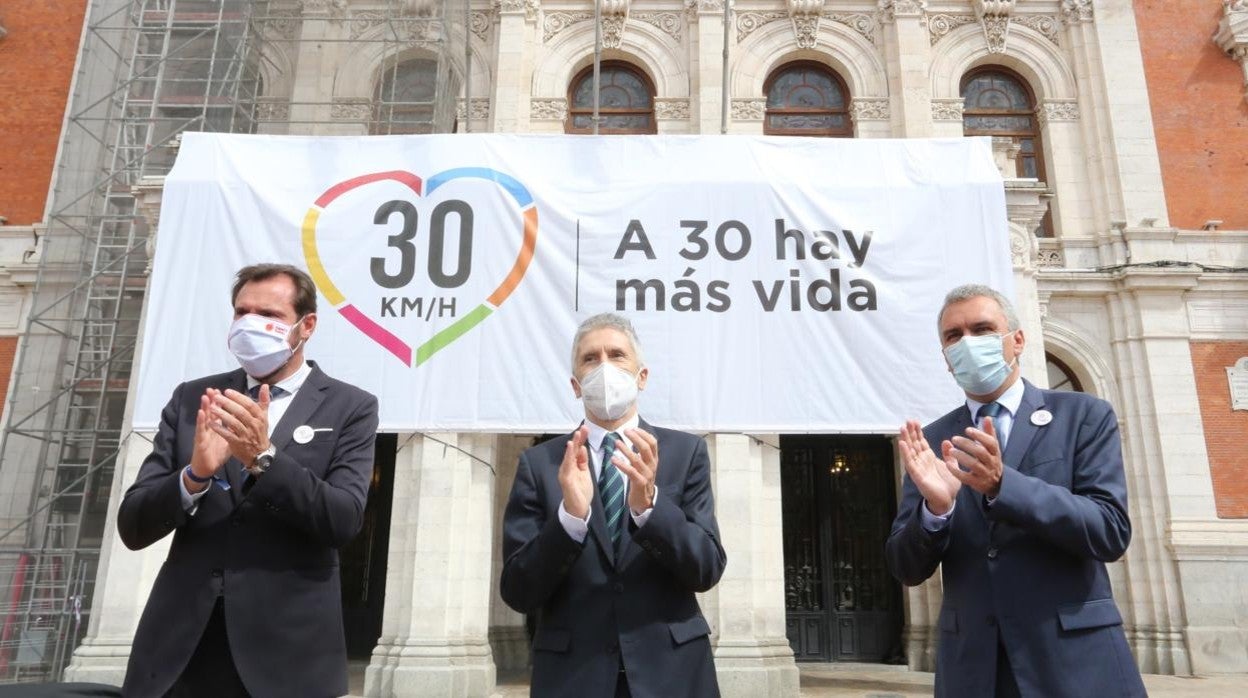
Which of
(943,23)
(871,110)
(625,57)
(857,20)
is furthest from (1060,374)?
(625,57)

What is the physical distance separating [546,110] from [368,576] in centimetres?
913

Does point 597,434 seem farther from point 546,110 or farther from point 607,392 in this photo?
point 546,110

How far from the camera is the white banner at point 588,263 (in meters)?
9.21

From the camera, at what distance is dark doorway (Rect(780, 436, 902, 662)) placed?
45.3ft

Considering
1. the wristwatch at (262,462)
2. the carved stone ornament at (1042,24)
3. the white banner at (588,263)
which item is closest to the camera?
the wristwatch at (262,462)

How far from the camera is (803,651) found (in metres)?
13.8

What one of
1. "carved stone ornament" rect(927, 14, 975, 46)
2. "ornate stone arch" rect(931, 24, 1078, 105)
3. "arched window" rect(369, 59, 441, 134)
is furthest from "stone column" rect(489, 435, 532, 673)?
"carved stone ornament" rect(927, 14, 975, 46)

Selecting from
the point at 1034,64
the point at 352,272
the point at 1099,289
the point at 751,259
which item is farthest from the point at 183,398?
the point at 1034,64

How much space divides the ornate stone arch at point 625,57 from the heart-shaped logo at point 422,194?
675 centimetres

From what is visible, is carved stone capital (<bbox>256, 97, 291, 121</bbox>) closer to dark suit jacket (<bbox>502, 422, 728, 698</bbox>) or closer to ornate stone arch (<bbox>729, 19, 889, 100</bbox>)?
ornate stone arch (<bbox>729, 19, 889, 100</bbox>)

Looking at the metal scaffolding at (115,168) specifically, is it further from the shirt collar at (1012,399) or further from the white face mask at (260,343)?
the shirt collar at (1012,399)

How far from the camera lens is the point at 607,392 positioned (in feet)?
10.4

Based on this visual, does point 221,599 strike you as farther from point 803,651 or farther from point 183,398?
point 803,651

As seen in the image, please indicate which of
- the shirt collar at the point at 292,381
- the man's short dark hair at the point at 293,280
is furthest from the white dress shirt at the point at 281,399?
the man's short dark hair at the point at 293,280
